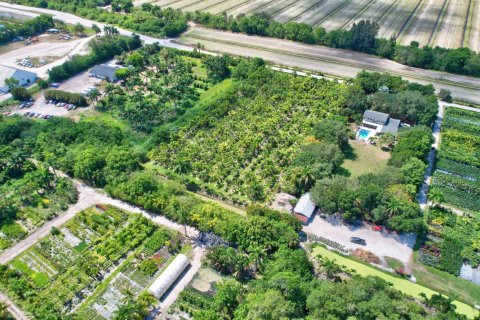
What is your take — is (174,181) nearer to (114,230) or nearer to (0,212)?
(114,230)

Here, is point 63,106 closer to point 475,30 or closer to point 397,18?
point 397,18

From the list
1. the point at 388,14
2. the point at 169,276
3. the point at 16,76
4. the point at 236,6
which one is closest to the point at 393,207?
the point at 169,276

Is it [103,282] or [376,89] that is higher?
[376,89]

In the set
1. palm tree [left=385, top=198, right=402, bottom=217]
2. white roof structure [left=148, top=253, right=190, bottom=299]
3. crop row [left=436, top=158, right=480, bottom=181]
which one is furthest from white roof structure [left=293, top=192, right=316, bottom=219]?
crop row [left=436, top=158, right=480, bottom=181]

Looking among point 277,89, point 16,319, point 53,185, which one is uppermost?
point 277,89

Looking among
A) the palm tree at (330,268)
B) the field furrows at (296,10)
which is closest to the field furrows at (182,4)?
the field furrows at (296,10)

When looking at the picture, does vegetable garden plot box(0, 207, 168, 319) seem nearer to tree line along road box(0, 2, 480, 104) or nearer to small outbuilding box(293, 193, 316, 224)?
small outbuilding box(293, 193, 316, 224)

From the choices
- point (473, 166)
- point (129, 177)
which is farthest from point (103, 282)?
point (473, 166)
